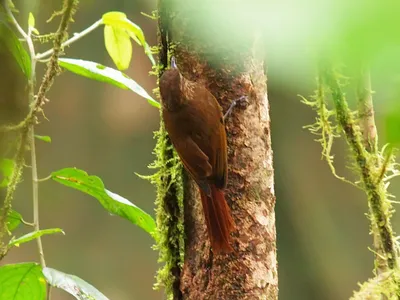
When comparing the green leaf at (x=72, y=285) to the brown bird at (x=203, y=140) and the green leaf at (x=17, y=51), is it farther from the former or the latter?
the green leaf at (x=17, y=51)

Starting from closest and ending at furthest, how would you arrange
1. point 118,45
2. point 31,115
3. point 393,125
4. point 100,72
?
point 393,125 → point 31,115 → point 100,72 → point 118,45

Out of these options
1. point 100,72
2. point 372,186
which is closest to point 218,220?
point 372,186

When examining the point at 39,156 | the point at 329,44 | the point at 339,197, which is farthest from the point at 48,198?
the point at 329,44

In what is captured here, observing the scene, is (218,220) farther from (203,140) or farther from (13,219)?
(13,219)

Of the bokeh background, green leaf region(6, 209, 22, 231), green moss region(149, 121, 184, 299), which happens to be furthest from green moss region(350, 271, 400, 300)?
the bokeh background

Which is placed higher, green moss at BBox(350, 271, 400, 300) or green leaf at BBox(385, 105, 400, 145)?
green moss at BBox(350, 271, 400, 300)

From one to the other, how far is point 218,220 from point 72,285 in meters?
0.34

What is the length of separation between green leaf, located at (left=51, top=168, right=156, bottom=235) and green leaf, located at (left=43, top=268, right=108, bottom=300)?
200 millimetres

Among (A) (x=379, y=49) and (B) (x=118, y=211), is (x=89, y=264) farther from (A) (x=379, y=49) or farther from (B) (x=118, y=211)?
(A) (x=379, y=49)

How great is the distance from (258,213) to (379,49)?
1093mm

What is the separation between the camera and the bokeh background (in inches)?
150

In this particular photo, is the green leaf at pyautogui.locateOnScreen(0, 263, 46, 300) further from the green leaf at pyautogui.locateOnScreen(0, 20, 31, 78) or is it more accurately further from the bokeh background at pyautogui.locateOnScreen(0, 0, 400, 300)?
the bokeh background at pyautogui.locateOnScreen(0, 0, 400, 300)

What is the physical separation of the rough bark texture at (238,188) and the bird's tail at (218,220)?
0.09 feet

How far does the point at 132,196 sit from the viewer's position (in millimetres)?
4086
